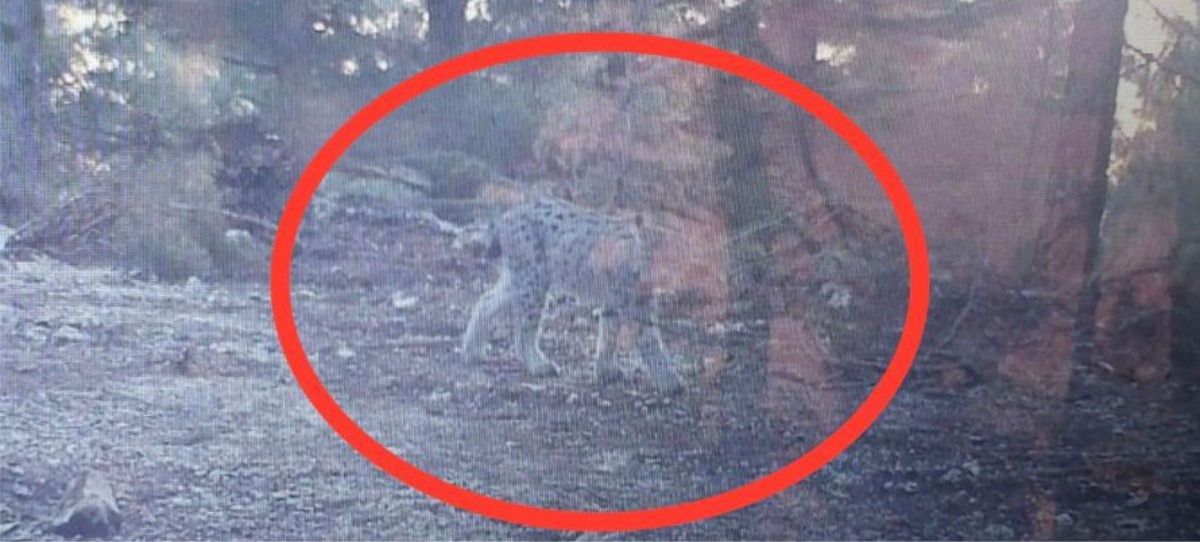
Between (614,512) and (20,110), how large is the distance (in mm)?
1197

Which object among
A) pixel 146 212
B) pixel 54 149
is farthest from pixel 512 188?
pixel 54 149

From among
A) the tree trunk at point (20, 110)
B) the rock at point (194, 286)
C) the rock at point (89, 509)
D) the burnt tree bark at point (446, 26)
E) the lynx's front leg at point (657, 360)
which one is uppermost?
the burnt tree bark at point (446, 26)

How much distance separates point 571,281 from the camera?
5.54 ft

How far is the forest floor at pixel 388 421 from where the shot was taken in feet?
5.32

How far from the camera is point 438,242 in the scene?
63.7 inches

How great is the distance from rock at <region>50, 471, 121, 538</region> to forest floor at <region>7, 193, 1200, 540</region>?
2cm

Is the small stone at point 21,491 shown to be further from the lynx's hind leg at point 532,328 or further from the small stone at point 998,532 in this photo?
the small stone at point 998,532

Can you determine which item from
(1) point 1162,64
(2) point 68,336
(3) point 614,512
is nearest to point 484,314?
(3) point 614,512

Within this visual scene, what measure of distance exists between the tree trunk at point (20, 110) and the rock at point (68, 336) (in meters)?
0.19

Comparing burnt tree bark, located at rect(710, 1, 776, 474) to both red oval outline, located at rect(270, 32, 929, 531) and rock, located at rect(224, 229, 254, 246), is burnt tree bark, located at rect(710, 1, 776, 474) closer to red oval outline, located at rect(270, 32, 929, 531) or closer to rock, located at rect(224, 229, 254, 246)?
red oval outline, located at rect(270, 32, 929, 531)

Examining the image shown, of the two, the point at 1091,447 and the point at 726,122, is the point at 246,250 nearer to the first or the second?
the point at 726,122

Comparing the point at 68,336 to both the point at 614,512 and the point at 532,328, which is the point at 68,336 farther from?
the point at 614,512

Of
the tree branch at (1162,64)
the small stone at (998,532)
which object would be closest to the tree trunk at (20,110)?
the small stone at (998,532)

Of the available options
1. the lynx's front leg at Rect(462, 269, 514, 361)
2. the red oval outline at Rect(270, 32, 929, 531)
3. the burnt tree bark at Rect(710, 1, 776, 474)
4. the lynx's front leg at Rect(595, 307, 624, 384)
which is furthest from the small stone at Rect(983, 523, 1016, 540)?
the lynx's front leg at Rect(462, 269, 514, 361)
